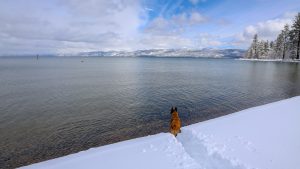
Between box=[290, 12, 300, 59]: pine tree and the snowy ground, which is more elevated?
box=[290, 12, 300, 59]: pine tree

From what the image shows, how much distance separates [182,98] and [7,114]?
68.6 ft

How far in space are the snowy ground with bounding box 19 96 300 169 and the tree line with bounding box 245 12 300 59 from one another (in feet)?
331

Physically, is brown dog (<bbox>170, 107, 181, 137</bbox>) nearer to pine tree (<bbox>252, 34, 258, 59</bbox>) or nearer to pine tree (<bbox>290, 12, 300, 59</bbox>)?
pine tree (<bbox>290, 12, 300, 59</bbox>)

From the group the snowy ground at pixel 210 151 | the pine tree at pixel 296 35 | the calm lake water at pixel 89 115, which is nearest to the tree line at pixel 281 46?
the pine tree at pixel 296 35

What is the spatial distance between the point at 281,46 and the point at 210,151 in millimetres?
125012

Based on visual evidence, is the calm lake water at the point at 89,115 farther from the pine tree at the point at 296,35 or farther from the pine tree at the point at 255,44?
the pine tree at the point at 255,44

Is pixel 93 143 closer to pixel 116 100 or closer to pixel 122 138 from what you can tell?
pixel 122 138

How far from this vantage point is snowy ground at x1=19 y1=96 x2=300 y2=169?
939cm

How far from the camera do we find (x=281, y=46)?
112500mm

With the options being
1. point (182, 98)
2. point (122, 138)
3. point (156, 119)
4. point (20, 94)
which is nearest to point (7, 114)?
point (20, 94)

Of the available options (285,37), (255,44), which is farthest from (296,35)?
(255,44)

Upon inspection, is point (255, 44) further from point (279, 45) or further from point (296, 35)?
point (296, 35)

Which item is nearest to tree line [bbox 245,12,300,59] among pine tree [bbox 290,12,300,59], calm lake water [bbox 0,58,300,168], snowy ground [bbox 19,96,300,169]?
pine tree [bbox 290,12,300,59]

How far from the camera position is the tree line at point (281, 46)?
9475 cm
